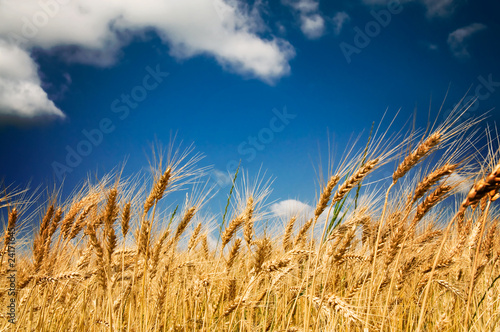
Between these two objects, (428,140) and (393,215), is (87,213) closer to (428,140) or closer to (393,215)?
(393,215)

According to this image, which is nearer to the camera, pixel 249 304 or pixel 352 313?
pixel 352 313

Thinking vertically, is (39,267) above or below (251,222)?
below

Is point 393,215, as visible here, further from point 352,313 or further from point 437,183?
point 352,313

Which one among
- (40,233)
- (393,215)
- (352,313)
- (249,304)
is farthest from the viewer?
(40,233)

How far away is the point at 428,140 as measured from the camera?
81.1 inches

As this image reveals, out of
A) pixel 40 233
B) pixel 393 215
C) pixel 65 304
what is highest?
pixel 393 215

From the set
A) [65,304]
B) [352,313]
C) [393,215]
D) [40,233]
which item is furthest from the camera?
[65,304]

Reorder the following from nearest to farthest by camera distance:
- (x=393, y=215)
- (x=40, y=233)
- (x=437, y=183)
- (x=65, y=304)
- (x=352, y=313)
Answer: (x=352, y=313) < (x=437, y=183) < (x=393, y=215) < (x=40, y=233) < (x=65, y=304)

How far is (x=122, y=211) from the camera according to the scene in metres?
2.37

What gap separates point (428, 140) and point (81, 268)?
3104mm

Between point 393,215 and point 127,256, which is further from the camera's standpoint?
point 127,256

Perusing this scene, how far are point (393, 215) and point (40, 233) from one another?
310 cm

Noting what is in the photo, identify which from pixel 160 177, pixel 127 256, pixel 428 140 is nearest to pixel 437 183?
pixel 428 140

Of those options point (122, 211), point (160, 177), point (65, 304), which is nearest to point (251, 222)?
point (160, 177)
